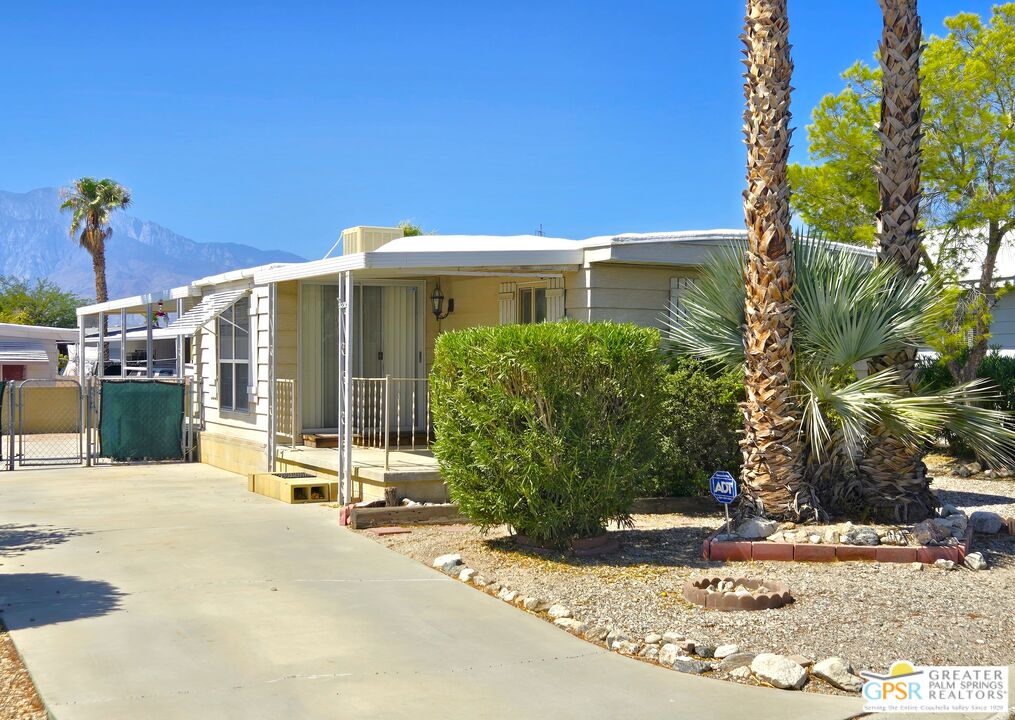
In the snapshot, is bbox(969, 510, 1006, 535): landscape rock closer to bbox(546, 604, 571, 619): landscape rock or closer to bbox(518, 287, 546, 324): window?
bbox(546, 604, 571, 619): landscape rock

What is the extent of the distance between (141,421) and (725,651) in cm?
1251

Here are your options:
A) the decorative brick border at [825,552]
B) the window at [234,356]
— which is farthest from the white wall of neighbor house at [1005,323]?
the window at [234,356]

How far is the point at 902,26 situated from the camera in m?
9.13

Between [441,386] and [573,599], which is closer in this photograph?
[573,599]

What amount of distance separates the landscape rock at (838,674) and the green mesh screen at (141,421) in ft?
41.8

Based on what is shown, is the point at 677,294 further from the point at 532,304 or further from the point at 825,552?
the point at 825,552

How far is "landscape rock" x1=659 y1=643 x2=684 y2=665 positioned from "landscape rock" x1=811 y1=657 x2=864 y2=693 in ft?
2.39

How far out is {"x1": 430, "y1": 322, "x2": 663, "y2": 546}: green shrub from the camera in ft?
25.9

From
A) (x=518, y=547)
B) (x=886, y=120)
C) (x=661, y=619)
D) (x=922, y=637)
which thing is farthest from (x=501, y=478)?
(x=886, y=120)

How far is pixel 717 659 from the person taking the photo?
568 cm

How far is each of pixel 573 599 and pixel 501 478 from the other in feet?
4.63

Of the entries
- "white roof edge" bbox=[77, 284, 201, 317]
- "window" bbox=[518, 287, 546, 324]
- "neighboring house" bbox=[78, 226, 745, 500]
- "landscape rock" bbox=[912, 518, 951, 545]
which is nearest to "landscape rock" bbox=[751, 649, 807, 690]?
"landscape rock" bbox=[912, 518, 951, 545]

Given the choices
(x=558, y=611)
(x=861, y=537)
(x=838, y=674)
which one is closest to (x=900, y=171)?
(x=861, y=537)

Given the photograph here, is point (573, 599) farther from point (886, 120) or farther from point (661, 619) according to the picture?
point (886, 120)
